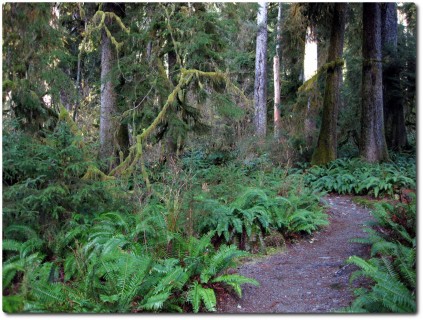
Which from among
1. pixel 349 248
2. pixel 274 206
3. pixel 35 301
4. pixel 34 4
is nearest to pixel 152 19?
pixel 34 4

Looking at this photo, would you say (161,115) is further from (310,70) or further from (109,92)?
(310,70)

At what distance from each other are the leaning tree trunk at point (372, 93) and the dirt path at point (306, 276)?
426 cm

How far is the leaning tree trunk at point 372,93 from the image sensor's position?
11578mm

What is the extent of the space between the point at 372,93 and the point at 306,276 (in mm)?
8102

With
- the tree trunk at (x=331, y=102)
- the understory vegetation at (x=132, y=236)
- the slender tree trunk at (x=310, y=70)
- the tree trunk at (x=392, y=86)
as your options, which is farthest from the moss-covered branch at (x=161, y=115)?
the tree trunk at (x=392, y=86)

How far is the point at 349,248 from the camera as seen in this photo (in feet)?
21.2

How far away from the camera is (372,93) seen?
1180cm

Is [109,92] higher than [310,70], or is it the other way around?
[310,70]

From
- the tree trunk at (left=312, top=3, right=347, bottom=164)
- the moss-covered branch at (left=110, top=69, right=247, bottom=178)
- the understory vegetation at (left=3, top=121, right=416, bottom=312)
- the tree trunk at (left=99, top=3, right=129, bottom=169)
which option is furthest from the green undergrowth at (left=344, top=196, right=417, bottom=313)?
the tree trunk at (left=99, top=3, right=129, bottom=169)

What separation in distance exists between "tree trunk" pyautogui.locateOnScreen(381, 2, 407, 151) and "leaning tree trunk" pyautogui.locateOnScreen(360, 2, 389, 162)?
1.59 metres

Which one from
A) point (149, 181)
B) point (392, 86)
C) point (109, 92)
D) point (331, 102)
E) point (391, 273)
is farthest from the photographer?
point (392, 86)

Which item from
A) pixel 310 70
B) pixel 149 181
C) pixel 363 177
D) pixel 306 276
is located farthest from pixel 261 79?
pixel 306 276

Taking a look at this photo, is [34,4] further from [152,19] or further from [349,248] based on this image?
[349,248]

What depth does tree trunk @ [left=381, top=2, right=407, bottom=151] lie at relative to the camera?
13469mm
